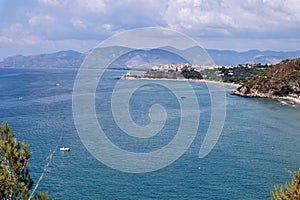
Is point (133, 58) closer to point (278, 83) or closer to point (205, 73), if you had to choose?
point (205, 73)

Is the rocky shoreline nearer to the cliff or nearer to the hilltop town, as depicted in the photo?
the cliff

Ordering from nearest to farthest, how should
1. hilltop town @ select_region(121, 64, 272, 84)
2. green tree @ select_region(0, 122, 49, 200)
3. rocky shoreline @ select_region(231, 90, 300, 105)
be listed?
green tree @ select_region(0, 122, 49, 200) → rocky shoreline @ select_region(231, 90, 300, 105) → hilltop town @ select_region(121, 64, 272, 84)

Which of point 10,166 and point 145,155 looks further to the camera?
point 145,155

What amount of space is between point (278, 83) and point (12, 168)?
45.3m

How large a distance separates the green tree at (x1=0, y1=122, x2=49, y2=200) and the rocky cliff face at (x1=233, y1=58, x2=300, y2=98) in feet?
139

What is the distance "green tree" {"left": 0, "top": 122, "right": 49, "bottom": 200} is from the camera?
540 cm

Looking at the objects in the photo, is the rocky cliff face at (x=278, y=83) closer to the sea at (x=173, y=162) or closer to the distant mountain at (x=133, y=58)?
the distant mountain at (x=133, y=58)

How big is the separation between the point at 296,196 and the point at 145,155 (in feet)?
38.6

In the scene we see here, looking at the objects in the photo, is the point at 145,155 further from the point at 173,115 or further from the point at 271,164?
the point at 173,115

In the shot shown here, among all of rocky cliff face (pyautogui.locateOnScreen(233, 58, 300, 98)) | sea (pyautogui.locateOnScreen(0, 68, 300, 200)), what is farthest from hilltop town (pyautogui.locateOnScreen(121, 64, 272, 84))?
sea (pyautogui.locateOnScreen(0, 68, 300, 200))

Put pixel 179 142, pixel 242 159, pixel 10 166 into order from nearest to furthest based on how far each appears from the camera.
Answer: pixel 10 166 → pixel 242 159 → pixel 179 142

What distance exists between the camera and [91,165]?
16.1 metres

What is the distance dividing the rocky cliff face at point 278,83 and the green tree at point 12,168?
139 feet

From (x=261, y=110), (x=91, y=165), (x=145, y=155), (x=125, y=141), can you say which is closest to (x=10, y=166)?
(x=91, y=165)
